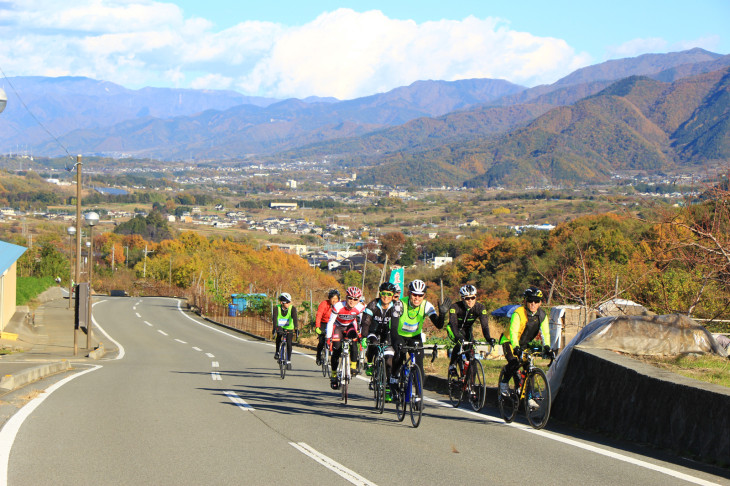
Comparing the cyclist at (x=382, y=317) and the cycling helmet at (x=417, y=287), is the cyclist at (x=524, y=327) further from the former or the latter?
the cyclist at (x=382, y=317)

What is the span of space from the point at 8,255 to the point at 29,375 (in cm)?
1872

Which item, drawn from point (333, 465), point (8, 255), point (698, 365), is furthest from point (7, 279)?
point (698, 365)

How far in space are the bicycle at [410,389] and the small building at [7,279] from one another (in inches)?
928

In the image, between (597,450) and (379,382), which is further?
(379,382)

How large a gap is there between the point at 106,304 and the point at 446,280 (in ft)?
113

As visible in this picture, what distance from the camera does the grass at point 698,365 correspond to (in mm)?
9914

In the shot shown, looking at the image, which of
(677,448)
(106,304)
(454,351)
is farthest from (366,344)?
(106,304)

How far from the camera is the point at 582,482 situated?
22.3ft

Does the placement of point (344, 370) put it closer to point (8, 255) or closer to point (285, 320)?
point (285, 320)

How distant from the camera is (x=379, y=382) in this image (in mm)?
10539

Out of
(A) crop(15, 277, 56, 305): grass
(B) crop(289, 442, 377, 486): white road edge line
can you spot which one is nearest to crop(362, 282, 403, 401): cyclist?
(B) crop(289, 442, 377, 486): white road edge line

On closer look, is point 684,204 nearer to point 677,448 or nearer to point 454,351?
point 454,351

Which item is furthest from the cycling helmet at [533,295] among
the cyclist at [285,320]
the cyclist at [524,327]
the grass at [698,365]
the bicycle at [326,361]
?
the cyclist at [285,320]

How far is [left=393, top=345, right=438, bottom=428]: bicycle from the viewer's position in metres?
9.48
